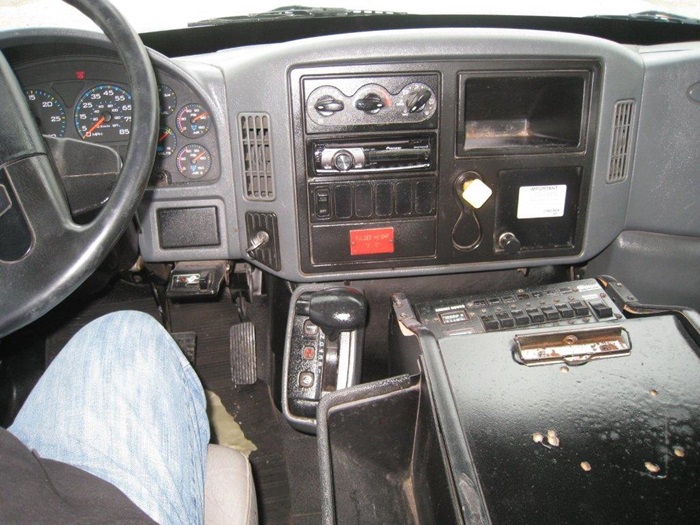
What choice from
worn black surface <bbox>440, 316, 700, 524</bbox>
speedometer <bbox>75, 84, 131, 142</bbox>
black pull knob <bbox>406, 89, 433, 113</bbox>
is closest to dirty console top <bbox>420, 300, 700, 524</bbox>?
worn black surface <bbox>440, 316, 700, 524</bbox>

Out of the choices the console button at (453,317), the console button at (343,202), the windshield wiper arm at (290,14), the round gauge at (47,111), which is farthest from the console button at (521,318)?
the round gauge at (47,111)

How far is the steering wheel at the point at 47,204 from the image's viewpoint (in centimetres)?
79

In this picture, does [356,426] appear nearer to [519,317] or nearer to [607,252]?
[519,317]

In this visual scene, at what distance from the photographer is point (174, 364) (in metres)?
1.08

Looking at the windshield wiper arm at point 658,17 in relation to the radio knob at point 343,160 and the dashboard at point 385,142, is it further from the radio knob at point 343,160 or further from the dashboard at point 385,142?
the radio knob at point 343,160

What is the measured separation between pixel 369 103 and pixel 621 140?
2.17ft

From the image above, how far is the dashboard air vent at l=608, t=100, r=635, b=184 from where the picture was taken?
1.33 m

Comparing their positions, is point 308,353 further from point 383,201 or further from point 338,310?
point 383,201

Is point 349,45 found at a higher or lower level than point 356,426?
higher

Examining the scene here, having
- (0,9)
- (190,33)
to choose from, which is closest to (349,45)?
(190,33)

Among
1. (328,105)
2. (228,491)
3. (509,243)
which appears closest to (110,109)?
(328,105)

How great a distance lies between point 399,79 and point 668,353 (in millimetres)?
805

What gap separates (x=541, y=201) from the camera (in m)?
1.39

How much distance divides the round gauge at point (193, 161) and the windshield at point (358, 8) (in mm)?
384
